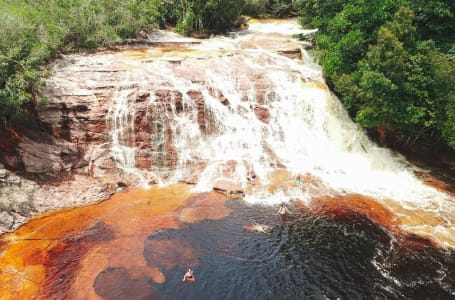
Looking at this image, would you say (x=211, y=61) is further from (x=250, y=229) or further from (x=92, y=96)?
(x=250, y=229)

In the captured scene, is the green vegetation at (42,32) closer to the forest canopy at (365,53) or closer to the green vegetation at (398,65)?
the forest canopy at (365,53)

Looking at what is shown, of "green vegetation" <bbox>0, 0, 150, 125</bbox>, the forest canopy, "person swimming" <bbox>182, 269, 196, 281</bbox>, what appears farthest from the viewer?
the forest canopy

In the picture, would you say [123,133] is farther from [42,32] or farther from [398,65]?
[398,65]

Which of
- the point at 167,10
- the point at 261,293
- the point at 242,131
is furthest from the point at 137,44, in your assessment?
the point at 261,293

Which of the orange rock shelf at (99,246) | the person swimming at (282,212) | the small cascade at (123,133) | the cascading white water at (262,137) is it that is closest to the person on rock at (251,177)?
the cascading white water at (262,137)

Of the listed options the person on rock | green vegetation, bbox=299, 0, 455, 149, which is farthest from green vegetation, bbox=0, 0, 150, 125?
green vegetation, bbox=299, 0, 455, 149

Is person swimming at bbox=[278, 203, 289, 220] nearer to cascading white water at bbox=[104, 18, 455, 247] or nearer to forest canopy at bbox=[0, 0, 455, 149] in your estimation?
cascading white water at bbox=[104, 18, 455, 247]
